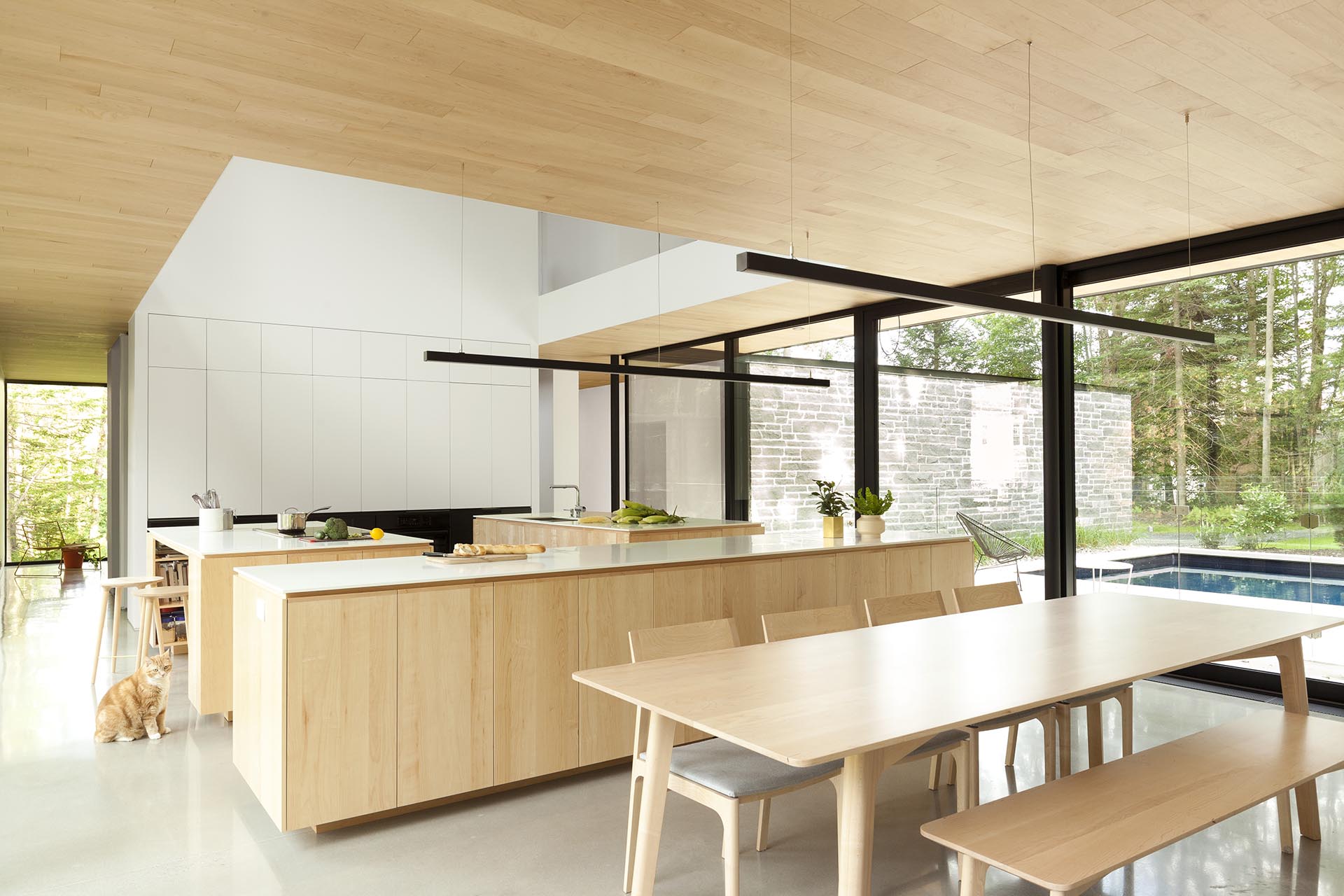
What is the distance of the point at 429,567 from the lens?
341 cm

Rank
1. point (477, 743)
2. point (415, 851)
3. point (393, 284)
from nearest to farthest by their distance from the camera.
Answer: point (415, 851) → point (477, 743) → point (393, 284)

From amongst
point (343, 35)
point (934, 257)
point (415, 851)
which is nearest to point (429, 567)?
point (415, 851)

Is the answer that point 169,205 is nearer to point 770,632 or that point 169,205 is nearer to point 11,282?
point 11,282

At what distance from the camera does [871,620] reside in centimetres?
324

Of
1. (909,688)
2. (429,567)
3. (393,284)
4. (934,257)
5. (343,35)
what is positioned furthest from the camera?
(393,284)

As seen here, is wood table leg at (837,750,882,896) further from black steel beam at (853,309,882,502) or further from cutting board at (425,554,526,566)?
black steel beam at (853,309,882,502)

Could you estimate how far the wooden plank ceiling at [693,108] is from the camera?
245cm

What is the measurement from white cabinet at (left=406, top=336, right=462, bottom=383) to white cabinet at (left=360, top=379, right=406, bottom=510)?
0.16 m

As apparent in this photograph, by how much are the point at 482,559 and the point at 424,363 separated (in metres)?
5.05

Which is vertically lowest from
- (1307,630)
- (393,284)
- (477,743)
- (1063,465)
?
→ (477,743)

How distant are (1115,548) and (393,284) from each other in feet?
21.0

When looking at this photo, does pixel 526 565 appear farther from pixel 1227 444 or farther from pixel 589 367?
pixel 1227 444

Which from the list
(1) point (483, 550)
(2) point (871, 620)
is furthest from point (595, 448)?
(2) point (871, 620)

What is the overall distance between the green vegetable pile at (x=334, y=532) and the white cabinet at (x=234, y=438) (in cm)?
255
